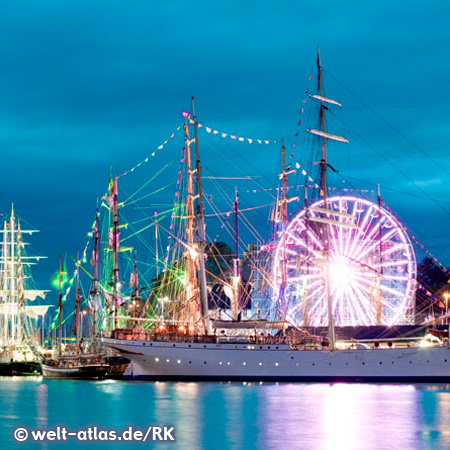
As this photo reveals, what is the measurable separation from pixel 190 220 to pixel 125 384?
47.5 ft

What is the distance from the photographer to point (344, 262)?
8188 centimetres

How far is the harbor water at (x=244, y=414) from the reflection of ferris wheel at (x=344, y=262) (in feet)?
48.7

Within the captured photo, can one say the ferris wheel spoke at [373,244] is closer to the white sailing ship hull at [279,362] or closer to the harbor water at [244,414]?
the white sailing ship hull at [279,362]

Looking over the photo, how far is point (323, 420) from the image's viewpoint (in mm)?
43750

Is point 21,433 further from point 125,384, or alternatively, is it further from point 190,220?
point 190,220

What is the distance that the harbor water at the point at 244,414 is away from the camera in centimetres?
3744

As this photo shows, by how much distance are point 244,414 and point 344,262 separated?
36329 millimetres

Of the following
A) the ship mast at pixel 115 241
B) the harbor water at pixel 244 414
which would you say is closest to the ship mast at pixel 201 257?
the harbor water at pixel 244 414

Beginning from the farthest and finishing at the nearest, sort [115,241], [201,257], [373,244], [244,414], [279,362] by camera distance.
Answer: [373,244] < [115,241] < [201,257] < [279,362] < [244,414]

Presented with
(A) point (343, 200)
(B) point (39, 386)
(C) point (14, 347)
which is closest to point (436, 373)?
(A) point (343, 200)

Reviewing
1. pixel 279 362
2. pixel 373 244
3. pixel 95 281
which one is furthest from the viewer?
pixel 373 244

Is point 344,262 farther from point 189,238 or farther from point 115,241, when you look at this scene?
point 115,241

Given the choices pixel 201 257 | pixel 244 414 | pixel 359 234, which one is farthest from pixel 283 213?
pixel 244 414

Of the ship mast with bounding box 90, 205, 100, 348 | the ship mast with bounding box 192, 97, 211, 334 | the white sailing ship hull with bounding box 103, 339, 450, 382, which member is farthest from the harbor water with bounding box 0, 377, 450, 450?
the ship mast with bounding box 90, 205, 100, 348
